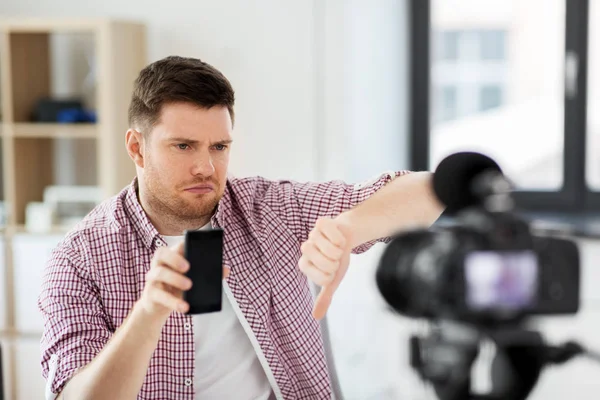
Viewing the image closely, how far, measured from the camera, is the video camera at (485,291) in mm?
771

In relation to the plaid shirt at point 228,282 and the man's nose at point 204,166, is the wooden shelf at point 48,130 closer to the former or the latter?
the plaid shirt at point 228,282

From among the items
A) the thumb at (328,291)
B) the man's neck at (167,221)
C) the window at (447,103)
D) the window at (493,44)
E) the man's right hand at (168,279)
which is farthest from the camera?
the window at (447,103)

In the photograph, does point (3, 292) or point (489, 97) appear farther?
point (489, 97)

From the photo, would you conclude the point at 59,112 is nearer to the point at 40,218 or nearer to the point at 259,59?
the point at 40,218

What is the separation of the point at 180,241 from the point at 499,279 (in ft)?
2.82

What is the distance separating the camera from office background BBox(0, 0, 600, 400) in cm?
310

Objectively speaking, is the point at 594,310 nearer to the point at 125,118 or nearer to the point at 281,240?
the point at 281,240

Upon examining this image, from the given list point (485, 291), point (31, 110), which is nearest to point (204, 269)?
point (485, 291)

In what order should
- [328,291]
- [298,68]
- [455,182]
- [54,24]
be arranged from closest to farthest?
[455,182] → [328,291] → [54,24] → [298,68]

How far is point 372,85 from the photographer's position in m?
3.20

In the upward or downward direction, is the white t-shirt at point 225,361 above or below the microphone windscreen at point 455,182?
below

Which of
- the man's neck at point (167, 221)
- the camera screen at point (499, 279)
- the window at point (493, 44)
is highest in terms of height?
the window at point (493, 44)

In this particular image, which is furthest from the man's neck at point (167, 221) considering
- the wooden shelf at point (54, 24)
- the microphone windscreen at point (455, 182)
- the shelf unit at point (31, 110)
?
the wooden shelf at point (54, 24)

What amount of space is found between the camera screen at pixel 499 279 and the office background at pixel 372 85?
7.46 feet
